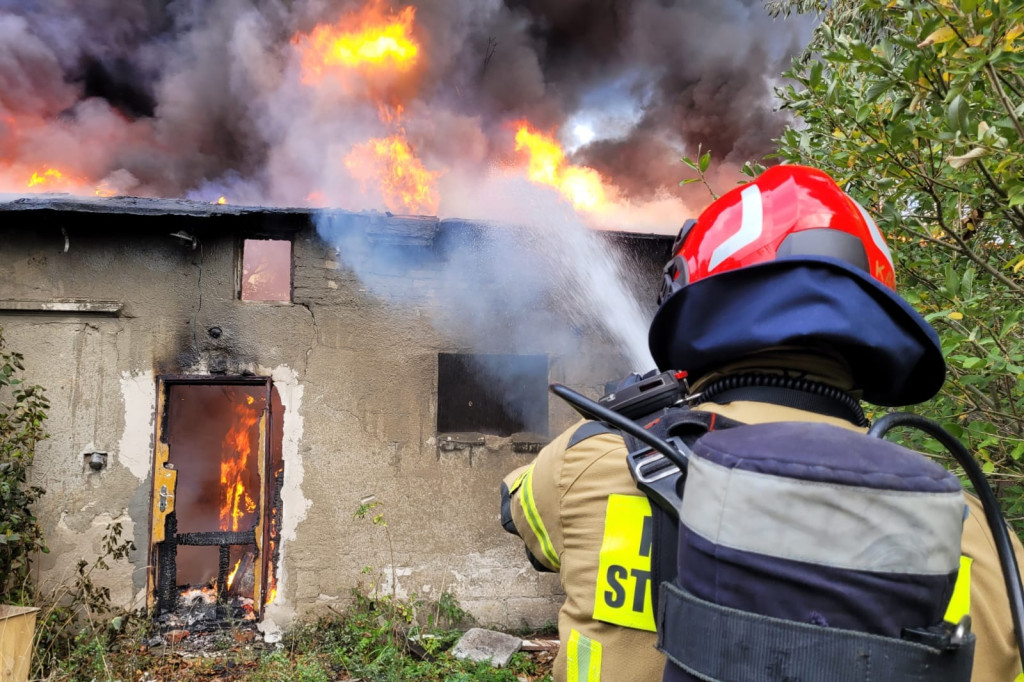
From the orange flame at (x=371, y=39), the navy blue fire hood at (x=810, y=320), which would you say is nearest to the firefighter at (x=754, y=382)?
the navy blue fire hood at (x=810, y=320)

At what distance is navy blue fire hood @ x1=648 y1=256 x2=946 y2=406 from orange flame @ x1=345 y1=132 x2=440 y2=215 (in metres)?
7.97

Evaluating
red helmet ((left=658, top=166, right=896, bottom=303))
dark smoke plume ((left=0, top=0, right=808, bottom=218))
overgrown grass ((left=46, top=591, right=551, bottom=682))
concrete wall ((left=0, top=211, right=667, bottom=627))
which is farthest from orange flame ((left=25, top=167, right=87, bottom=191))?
red helmet ((left=658, top=166, right=896, bottom=303))

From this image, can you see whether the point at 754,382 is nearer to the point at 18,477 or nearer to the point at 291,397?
the point at 291,397

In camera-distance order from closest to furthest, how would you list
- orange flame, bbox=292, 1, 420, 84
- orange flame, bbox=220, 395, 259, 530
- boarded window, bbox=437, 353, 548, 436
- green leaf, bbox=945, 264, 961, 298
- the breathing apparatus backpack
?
1. the breathing apparatus backpack
2. green leaf, bbox=945, 264, 961, 298
3. boarded window, bbox=437, 353, 548, 436
4. orange flame, bbox=220, 395, 259, 530
5. orange flame, bbox=292, 1, 420, 84

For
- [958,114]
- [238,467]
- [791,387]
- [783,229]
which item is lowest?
[238,467]

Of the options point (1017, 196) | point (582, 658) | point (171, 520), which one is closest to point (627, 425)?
point (582, 658)

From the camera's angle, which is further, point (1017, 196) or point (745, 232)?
point (1017, 196)

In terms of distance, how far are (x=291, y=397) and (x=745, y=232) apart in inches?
225

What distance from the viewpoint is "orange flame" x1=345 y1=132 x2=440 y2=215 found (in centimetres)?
961

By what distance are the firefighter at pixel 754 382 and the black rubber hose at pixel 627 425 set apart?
102 mm

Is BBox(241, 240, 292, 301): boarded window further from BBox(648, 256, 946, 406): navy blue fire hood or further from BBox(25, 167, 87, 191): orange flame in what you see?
BBox(648, 256, 946, 406): navy blue fire hood

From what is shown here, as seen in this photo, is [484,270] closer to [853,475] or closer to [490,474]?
[490,474]

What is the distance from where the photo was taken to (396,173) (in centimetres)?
1045

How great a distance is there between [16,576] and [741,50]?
16.9m
